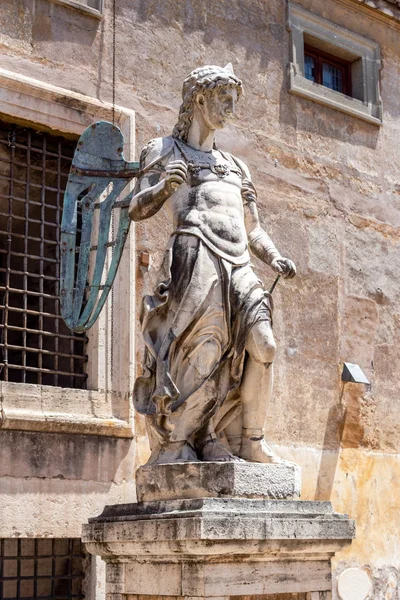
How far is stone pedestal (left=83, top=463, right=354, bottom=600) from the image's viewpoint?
4.87m

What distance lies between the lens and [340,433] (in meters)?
9.73

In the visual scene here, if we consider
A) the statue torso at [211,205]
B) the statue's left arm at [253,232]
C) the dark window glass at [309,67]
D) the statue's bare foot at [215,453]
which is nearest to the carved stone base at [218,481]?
the statue's bare foot at [215,453]

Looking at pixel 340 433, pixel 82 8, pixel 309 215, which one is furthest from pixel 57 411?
pixel 309 215

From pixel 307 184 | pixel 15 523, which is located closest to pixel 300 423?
pixel 307 184

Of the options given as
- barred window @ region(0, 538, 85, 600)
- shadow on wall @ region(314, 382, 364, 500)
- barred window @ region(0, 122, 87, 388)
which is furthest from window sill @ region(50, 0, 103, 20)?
barred window @ region(0, 538, 85, 600)

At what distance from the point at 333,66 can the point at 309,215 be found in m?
1.97

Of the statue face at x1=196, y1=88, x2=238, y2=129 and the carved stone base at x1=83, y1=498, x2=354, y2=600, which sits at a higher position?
the statue face at x1=196, y1=88, x2=238, y2=129

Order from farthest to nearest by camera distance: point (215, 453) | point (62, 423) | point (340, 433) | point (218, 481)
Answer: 1. point (340, 433)
2. point (62, 423)
3. point (215, 453)
4. point (218, 481)

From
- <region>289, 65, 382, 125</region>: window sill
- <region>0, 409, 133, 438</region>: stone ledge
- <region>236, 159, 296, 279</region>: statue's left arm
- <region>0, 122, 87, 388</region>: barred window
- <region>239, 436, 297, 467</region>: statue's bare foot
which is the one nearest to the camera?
<region>239, 436, 297, 467</region>: statue's bare foot

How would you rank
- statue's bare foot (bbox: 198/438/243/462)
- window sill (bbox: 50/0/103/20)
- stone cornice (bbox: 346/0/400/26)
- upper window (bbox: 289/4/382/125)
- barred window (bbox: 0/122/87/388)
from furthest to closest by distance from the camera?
stone cornice (bbox: 346/0/400/26) < upper window (bbox: 289/4/382/125) < window sill (bbox: 50/0/103/20) < barred window (bbox: 0/122/87/388) < statue's bare foot (bbox: 198/438/243/462)

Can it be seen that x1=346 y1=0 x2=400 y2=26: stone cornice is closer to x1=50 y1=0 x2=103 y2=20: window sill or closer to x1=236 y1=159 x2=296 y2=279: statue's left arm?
x1=50 y1=0 x2=103 y2=20: window sill

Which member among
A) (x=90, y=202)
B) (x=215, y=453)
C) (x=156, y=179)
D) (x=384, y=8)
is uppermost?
(x=384, y=8)

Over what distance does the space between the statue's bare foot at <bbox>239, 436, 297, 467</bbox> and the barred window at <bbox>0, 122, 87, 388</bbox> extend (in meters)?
2.72

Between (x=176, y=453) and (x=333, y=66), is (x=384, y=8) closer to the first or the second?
(x=333, y=66)
